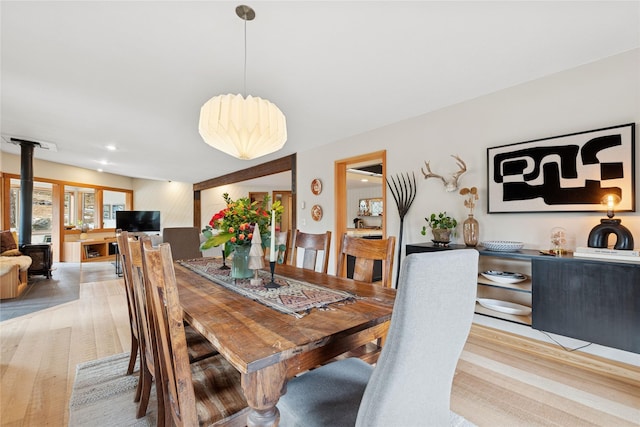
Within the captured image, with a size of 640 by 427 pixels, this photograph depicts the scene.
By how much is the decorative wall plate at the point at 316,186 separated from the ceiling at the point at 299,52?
1.24m

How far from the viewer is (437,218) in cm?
291

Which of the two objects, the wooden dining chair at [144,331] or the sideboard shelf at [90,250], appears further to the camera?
the sideboard shelf at [90,250]

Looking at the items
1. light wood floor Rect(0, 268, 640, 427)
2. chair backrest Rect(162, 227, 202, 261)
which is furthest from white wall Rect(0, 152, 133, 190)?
chair backrest Rect(162, 227, 202, 261)

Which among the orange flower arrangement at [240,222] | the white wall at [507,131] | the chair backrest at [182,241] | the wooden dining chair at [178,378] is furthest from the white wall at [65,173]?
the wooden dining chair at [178,378]

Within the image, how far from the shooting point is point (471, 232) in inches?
99.7

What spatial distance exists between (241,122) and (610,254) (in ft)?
8.35

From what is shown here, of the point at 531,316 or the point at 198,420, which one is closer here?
the point at 198,420

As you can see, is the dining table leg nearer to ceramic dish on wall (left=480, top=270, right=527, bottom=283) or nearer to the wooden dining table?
the wooden dining table

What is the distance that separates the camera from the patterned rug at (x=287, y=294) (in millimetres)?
1259

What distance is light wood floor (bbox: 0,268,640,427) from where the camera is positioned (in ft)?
5.24

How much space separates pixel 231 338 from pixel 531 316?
7.29 ft

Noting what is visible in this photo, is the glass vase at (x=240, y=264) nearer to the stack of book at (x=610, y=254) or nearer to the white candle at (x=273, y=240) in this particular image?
the white candle at (x=273, y=240)

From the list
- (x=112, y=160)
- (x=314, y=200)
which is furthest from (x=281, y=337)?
(x=112, y=160)

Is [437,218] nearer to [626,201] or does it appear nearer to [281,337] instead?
[626,201]
